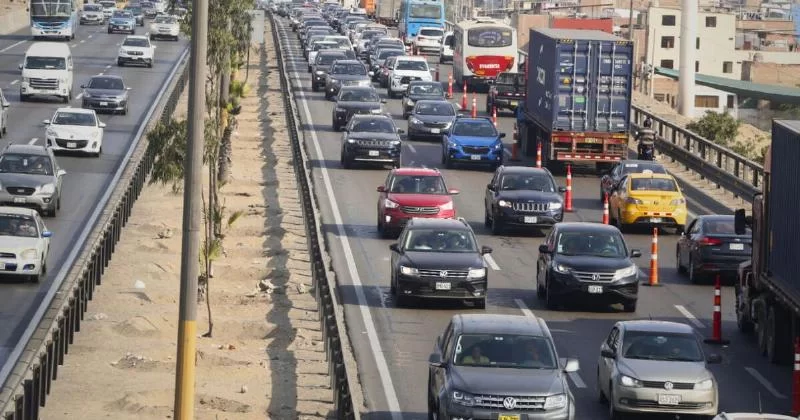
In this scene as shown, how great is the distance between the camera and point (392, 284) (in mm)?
30766

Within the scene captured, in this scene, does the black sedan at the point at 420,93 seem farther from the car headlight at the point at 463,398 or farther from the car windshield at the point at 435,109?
the car headlight at the point at 463,398

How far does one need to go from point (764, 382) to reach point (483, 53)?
56.0 m

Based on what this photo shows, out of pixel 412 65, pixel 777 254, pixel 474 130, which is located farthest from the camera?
pixel 412 65

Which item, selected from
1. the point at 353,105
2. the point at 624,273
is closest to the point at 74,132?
the point at 353,105

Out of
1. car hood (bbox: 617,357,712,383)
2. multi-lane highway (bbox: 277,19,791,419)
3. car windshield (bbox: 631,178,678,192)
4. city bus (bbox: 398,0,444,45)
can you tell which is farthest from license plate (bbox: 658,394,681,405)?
city bus (bbox: 398,0,444,45)

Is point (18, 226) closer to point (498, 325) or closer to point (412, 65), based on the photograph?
point (498, 325)

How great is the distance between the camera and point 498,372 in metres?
19.6

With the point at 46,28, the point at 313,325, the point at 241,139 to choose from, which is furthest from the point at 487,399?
the point at 46,28

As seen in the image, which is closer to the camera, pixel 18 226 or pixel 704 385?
pixel 704 385

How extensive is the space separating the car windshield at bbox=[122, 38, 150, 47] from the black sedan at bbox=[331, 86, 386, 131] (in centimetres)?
2712

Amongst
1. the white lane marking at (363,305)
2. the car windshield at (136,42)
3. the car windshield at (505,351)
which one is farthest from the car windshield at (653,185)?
the car windshield at (136,42)

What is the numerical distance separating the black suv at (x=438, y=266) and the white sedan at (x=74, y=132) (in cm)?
2397

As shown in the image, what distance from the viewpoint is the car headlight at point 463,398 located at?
19.0 metres

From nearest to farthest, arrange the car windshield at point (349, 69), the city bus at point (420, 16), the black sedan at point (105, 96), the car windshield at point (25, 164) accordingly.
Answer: the car windshield at point (25, 164)
the black sedan at point (105, 96)
the car windshield at point (349, 69)
the city bus at point (420, 16)
